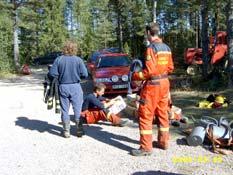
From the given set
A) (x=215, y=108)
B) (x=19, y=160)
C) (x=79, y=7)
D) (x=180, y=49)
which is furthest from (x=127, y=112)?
(x=79, y=7)

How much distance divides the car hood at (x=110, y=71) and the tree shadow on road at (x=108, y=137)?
6.22 m

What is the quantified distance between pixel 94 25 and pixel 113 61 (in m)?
41.3

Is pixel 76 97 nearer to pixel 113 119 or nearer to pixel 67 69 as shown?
pixel 67 69

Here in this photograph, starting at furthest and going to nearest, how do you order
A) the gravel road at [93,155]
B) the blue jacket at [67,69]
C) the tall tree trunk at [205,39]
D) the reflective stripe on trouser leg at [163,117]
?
the tall tree trunk at [205,39] < the blue jacket at [67,69] < the reflective stripe on trouser leg at [163,117] < the gravel road at [93,155]

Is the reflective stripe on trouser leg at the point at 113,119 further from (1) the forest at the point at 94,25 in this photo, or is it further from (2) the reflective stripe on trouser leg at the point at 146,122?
(1) the forest at the point at 94,25

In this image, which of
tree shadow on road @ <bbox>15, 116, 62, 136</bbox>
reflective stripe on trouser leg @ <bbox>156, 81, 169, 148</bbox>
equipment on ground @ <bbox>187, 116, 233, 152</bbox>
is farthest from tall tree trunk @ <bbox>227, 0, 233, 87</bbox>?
reflective stripe on trouser leg @ <bbox>156, 81, 169, 148</bbox>

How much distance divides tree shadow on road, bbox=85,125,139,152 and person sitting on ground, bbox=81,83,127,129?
301mm

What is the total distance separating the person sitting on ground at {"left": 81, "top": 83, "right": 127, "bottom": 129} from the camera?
34.7 ft

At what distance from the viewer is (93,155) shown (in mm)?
8039

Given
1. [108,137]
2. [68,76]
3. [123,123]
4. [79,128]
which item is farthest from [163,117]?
[123,123]

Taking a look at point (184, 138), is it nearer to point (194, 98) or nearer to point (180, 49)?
point (194, 98)

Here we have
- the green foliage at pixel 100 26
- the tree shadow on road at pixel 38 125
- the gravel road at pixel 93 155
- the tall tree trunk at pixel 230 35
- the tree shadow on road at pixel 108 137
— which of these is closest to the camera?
the gravel road at pixel 93 155

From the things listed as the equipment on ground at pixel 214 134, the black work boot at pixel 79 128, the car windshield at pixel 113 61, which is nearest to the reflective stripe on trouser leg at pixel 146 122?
the equipment on ground at pixel 214 134

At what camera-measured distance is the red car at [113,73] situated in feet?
53.2
